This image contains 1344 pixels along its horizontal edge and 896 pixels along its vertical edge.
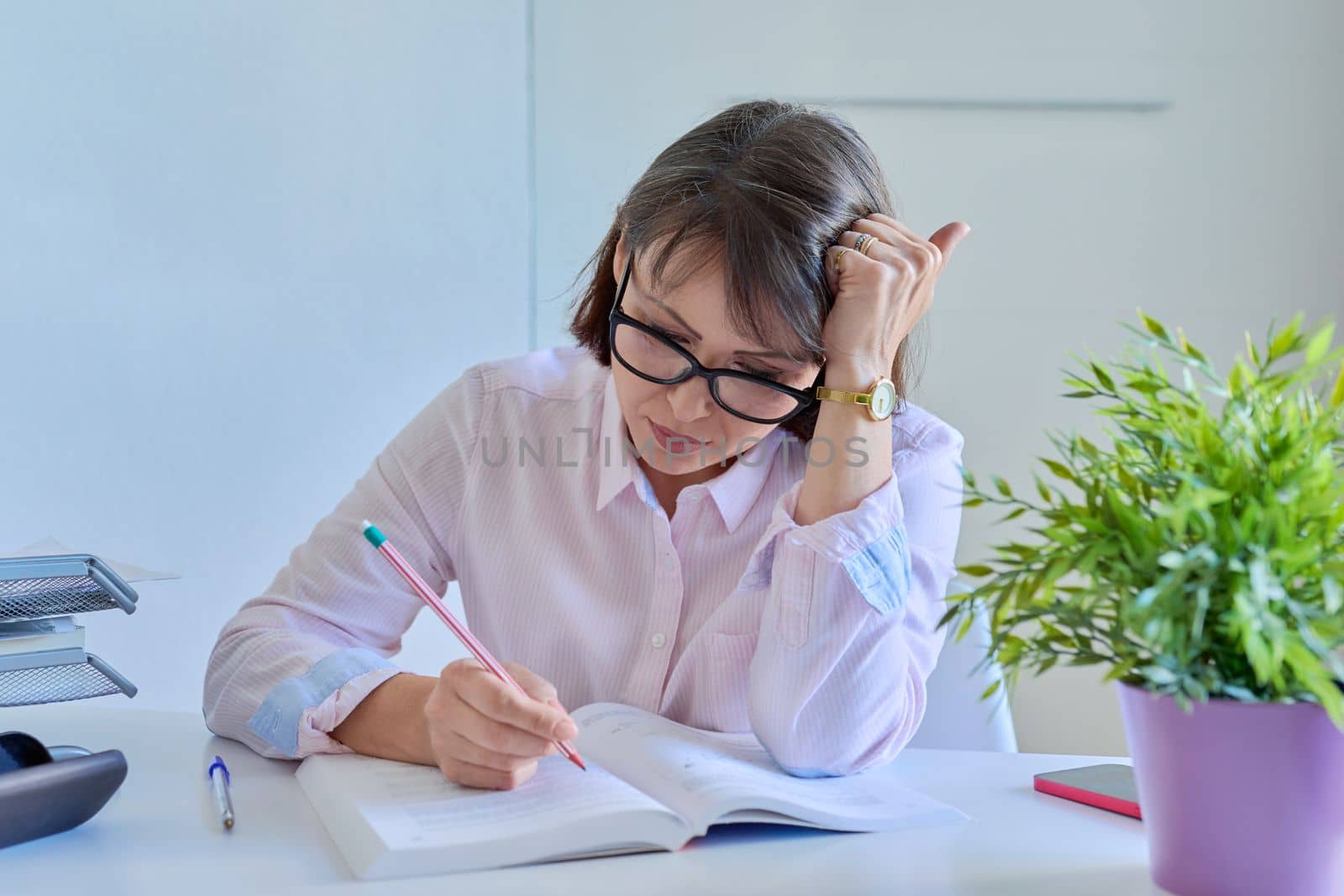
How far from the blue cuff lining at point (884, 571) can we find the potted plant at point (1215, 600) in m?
0.39

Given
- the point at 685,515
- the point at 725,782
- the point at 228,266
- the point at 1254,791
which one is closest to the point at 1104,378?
the point at 1254,791

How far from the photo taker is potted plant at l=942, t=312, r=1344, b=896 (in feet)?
2.09

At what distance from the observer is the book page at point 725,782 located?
2.87 feet

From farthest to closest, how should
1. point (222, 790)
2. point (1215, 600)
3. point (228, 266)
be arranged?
point (228, 266) → point (222, 790) → point (1215, 600)

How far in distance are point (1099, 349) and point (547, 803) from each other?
179cm

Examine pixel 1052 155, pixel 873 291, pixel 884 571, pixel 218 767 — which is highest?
pixel 1052 155

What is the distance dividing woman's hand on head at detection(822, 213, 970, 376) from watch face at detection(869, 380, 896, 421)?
23 mm

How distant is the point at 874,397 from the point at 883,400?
0.05 ft

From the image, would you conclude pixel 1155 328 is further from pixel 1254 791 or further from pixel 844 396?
pixel 844 396

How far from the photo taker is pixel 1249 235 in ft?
7.56

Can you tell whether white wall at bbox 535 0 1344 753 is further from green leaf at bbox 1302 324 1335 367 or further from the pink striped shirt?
green leaf at bbox 1302 324 1335 367

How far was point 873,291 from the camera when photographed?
121 cm

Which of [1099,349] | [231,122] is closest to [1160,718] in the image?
[1099,349]

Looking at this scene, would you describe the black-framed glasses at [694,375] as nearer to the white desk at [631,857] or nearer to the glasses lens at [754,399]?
the glasses lens at [754,399]
